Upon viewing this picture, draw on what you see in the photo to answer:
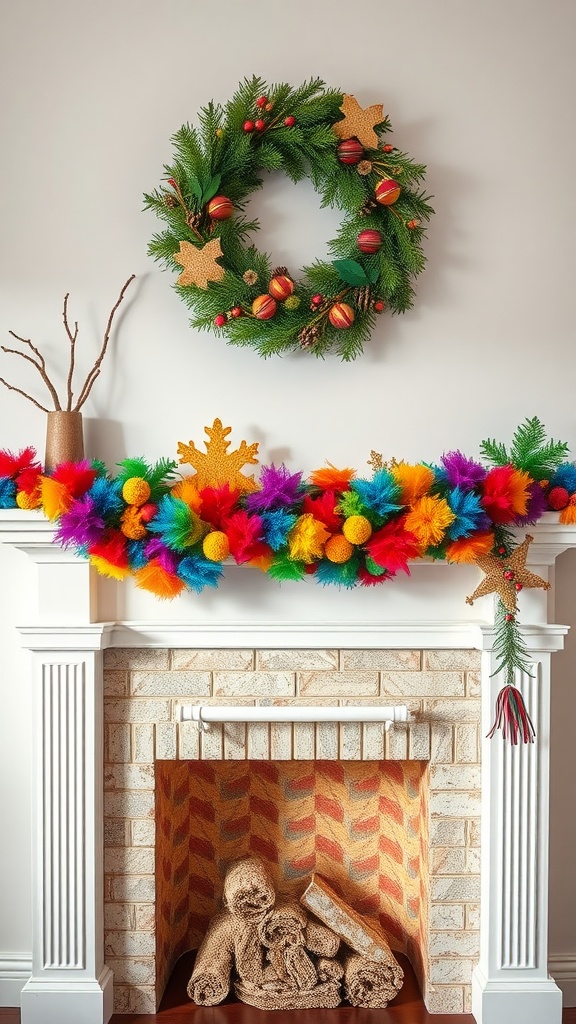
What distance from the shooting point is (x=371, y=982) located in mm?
1928

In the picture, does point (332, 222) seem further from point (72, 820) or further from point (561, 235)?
point (72, 820)

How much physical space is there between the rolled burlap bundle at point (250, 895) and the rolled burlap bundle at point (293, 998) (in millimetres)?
178

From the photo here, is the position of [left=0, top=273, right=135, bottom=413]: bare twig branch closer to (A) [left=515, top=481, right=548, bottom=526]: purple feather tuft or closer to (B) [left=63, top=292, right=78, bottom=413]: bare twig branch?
(B) [left=63, top=292, right=78, bottom=413]: bare twig branch

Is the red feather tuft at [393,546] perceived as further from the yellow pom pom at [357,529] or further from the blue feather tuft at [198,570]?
the blue feather tuft at [198,570]

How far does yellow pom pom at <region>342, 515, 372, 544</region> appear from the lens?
1728 mm

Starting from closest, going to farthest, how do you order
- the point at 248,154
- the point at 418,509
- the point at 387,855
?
the point at 418,509
the point at 248,154
the point at 387,855

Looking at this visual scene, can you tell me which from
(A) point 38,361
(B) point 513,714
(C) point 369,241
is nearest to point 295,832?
(B) point 513,714

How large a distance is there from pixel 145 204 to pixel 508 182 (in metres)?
0.96

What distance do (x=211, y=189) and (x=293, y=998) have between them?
2.06 meters

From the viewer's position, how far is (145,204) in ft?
6.47

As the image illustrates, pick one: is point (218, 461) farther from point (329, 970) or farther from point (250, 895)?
point (329, 970)

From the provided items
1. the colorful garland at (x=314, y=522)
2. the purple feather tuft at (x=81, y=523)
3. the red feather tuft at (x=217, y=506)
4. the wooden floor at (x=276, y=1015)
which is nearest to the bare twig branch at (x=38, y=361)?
the colorful garland at (x=314, y=522)

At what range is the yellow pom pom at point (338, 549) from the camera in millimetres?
1752

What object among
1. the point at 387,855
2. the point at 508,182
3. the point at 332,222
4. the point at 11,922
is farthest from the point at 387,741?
the point at 508,182
